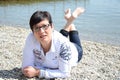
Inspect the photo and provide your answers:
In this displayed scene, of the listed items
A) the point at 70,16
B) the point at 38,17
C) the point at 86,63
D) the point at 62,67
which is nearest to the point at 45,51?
the point at 62,67

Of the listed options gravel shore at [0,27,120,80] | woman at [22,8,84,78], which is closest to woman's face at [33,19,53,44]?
woman at [22,8,84,78]

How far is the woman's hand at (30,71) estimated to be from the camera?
502 centimetres

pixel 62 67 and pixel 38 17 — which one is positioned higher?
pixel 38 17

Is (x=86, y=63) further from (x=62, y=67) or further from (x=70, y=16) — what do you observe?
(x=62, y=67)

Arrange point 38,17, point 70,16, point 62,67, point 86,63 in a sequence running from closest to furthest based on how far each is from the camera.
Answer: point 38,17
point 62,67
point 70,16
point 86,63

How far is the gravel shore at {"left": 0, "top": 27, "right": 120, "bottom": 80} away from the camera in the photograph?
5.46 metres

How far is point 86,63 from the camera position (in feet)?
20.8

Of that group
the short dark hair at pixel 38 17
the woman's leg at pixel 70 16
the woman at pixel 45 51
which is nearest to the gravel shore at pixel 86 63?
the woman at pixel 45 51

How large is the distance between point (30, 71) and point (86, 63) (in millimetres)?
1647

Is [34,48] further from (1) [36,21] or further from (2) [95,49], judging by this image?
(2) [95,49]

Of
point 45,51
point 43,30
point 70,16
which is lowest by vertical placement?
point 45,51

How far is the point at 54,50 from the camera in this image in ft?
16.2

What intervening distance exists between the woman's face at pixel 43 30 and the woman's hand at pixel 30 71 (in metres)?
0.55

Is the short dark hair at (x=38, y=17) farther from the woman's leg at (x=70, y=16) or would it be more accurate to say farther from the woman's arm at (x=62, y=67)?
the woman's leg at (x=70, y=16)
